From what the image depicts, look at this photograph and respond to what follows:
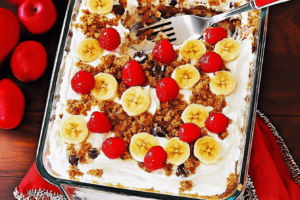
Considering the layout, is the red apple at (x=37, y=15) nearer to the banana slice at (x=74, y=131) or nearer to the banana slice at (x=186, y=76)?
the banana slice at (x=74, y=131)

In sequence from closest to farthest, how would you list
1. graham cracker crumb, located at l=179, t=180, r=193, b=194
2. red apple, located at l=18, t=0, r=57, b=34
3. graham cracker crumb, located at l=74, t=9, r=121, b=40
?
graham cracker crumb, located at l=179, t=180, r=193, b=194 → graham cracker crumb, located at l=74, t=9, r=121, b=40 → red apple, located at l=18, t=0, r=57, b=34

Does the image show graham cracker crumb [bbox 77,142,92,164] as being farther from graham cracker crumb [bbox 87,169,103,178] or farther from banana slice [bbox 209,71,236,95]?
banana slice [bbox 209,71,236,95]

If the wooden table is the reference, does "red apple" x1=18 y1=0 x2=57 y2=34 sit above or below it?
above

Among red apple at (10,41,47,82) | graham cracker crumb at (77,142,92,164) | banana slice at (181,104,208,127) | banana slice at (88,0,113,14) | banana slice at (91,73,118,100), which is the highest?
banana slice at (88,0,113,14)

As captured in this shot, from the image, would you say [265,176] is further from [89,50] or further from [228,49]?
[89,50]

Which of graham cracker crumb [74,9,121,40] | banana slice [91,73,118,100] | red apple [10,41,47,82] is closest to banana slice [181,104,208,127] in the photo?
banana slice [91,73,118,100]

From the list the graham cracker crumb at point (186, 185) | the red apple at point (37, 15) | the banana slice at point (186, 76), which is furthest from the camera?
the red apple at point (37, 15)

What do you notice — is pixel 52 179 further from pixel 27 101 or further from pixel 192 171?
pixel 192 171

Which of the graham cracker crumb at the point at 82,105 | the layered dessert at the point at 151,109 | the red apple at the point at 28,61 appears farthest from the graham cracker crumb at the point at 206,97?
the red apple at the point at 28,61
